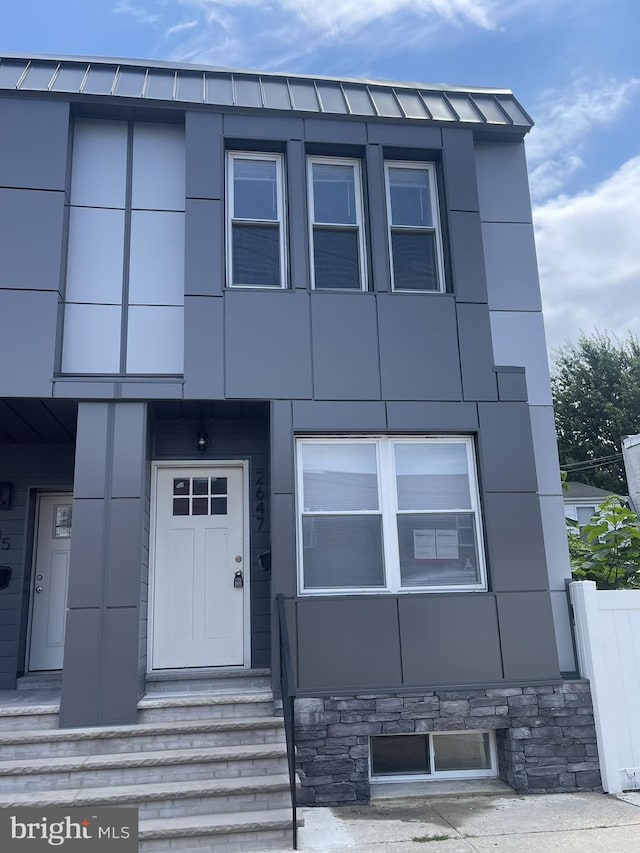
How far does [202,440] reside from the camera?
5.95 meters

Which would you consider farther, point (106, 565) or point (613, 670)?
point (613, 670)

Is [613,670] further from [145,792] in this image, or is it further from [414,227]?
[414,227]

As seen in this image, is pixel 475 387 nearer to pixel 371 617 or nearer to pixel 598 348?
pixel 371 617

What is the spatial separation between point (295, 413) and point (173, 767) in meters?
2.78

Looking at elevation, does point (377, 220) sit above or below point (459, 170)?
below

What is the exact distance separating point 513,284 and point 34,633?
19.2 feet

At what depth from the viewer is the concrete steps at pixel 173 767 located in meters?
3.92

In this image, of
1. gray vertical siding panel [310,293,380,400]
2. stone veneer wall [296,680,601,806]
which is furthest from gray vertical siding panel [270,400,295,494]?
stone veneer wall [296,680,601,806]

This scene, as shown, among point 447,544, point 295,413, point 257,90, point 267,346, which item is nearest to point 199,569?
point 295,413

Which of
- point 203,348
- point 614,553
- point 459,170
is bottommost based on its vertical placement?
point 614,553

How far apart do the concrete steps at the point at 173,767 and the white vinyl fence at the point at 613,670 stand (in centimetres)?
255

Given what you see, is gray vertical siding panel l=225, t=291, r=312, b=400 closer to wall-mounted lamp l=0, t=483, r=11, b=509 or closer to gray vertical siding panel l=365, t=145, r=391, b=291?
gray vertical siding panel l=365, t=145, r=391, b=291

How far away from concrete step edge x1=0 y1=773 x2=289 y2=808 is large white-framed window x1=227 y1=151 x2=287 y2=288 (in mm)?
3943

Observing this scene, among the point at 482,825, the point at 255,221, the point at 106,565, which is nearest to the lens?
the point at 482,825
